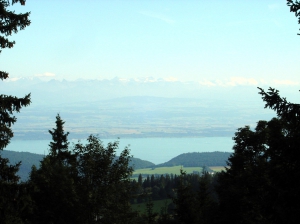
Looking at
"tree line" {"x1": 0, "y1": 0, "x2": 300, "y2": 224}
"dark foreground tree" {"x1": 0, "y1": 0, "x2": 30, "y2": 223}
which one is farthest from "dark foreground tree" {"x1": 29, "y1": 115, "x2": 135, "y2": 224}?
"dark foreground tree" {"x1": 0, "y1": 0, "x2": 30, "y2": 223}

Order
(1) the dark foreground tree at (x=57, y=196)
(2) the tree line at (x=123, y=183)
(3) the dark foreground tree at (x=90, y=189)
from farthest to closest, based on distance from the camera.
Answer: (1) the dark foreground tree at (x=57, y=196), (3) the dark foreground tree at (x=90, y=189), (2) the tree line at (x=123, y=183)

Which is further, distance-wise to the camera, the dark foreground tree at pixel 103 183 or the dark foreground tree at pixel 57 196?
the dark foreground tree at pixel 57 196

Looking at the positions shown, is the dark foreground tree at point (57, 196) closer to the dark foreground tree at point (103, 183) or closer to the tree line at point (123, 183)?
the tree line at point (123, 183)

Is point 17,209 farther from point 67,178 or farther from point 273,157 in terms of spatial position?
point 67,178

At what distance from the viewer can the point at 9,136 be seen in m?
15.3

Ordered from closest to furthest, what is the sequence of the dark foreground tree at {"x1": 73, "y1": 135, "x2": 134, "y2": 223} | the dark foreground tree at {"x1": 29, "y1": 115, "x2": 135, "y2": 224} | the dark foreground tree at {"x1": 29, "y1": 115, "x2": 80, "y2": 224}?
the dark foreground tree at {"x1": 73, "y1": 135, "x2": 134, "y2": 223} < the dark foreground tree at {"x1": 29, "y1": 115, "x2": 135, "y2": 224} < the dark foreground tree at {"x1": 29, "y1": 115, "x2": 80, "y2": 224}

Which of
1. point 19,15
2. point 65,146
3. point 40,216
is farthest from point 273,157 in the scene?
point 65,146

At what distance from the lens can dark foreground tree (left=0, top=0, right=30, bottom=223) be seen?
1484 cm

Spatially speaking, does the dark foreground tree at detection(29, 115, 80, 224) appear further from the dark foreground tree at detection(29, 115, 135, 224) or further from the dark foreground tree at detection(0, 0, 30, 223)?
the dark foreground tree at detection(0, 0, 30, 223)

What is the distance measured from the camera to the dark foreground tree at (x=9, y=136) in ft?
48.7

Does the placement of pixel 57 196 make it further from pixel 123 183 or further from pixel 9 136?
pixel 9 136

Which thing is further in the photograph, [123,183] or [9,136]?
[123,183]

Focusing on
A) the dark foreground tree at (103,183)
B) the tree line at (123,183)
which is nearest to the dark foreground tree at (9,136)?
the tree line at (123,183)

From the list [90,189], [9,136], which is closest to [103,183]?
[90,189]
